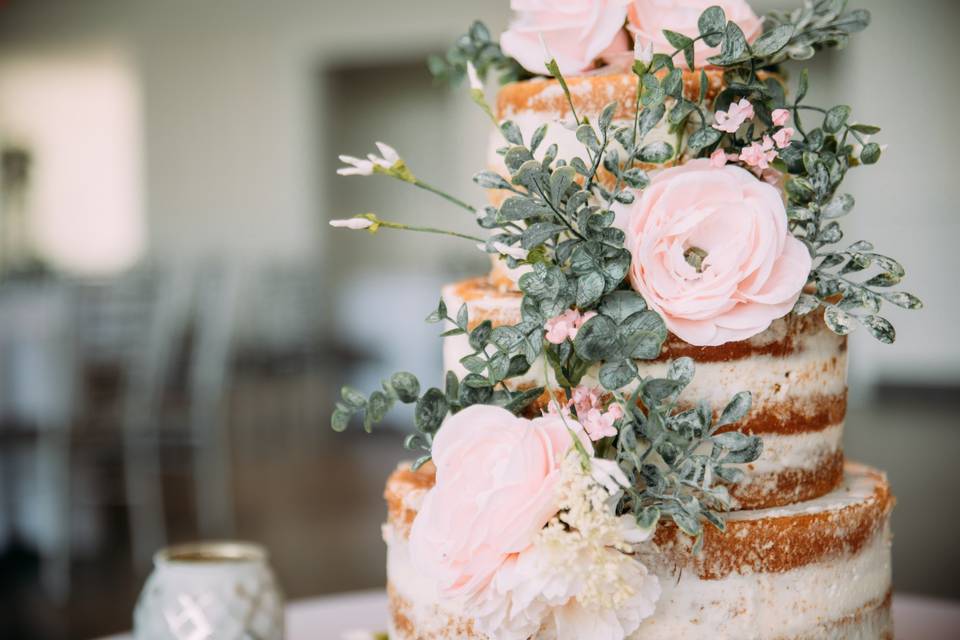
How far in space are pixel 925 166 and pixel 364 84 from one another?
6.09 meters

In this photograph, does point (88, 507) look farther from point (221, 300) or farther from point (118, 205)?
point (118, 205)

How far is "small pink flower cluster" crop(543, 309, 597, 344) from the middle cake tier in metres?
0.08

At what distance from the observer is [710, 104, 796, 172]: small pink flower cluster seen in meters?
0.77

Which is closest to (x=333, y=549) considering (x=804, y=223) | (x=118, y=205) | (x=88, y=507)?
(x=88, y=507)

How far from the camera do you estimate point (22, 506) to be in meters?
3.98

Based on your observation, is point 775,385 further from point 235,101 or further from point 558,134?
point 235,101

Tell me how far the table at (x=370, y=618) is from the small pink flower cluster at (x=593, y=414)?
0.63 metres

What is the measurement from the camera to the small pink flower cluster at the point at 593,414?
2.39 feet

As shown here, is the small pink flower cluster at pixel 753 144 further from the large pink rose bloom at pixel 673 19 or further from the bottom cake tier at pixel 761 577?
the bottom cake tier at pixel 761 577

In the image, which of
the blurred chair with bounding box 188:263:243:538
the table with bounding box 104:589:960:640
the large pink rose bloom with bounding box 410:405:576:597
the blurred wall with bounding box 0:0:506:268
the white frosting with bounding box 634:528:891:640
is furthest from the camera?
the blurred wall with bounding box 0:0:506:268

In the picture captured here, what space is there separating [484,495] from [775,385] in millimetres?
280

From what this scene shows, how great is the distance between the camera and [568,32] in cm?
88

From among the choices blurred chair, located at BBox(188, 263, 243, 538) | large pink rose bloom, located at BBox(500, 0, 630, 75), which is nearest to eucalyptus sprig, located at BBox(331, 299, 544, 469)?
large pink rose bloom, located at BBox(500, 0, 630, 75)

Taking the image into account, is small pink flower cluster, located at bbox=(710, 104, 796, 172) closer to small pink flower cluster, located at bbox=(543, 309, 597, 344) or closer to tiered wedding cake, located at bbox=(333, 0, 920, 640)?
tiered wedding cake, located at bbox=(333, 0, 920, 640)
